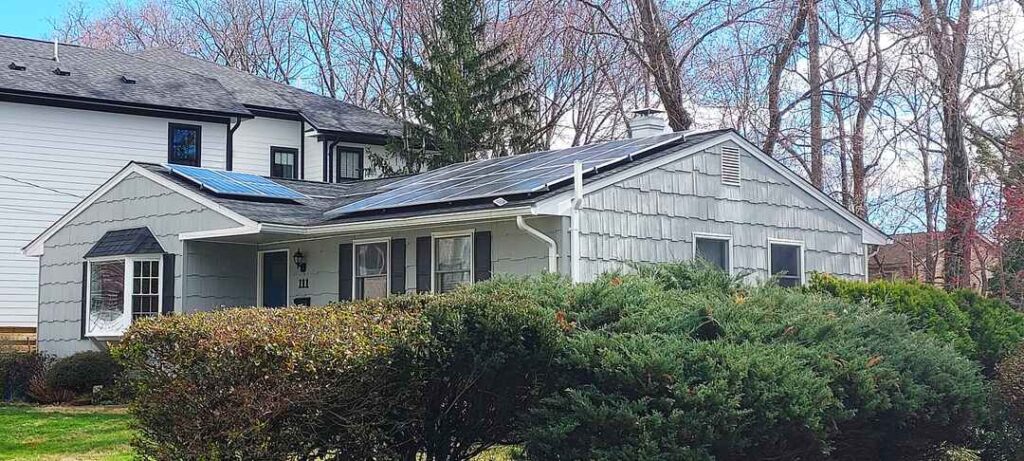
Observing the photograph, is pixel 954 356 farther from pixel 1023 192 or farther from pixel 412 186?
pixel 1023 192

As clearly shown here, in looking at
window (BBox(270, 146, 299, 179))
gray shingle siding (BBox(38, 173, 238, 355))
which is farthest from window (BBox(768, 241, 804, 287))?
window (BBox(270, 146, 299, 179))

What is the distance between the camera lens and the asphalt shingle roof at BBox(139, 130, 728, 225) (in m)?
14.3

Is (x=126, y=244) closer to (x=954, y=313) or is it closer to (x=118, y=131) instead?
(x=118, y=131)

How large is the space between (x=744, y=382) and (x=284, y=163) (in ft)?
71.8

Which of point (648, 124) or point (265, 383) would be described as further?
point (648, 124)

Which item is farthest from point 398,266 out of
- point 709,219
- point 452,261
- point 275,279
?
point 709,219

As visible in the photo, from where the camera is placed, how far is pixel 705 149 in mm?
15727

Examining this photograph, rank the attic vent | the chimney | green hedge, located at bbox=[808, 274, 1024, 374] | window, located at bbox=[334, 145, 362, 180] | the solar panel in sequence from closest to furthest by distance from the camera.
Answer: green hedge, located at bbox=[808, 274, 1024, 374]
the attic vent
the solar panel
the chimney
window, located at bbox=[334, 145, 362, 180]

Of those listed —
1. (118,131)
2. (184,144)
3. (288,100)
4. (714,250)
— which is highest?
(288,100)

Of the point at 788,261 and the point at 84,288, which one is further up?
the point at 788,261

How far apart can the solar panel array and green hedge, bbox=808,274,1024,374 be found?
11.1 feet

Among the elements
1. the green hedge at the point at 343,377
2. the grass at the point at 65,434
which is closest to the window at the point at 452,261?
the grass at the point at 65,434

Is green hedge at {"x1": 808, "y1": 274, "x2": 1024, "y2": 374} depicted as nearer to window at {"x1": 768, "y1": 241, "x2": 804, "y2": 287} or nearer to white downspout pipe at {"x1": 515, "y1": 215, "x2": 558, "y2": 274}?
white downspout pipe at {"x1": 515, "y1": 215, "x2": 558, "y2": 274}

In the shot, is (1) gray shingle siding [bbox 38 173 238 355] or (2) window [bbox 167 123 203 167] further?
(2) window [bbox 167 123 203 167]
